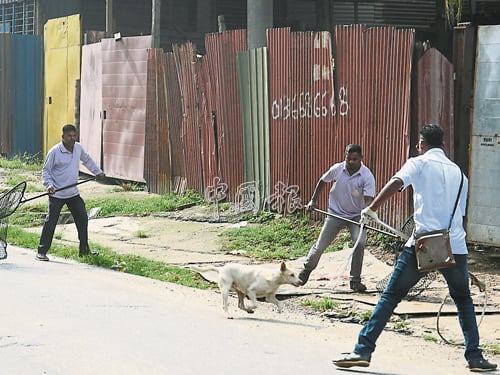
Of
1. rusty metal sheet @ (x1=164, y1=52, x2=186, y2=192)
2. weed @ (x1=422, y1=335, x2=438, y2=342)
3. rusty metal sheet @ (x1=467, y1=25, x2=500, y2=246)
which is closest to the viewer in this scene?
weed @ (x1=422, y1=335, x2=438, y2=342)

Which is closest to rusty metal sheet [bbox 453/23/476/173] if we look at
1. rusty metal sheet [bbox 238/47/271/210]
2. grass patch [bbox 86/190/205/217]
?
rusty metal sheet [bbox 238/47/271/210]

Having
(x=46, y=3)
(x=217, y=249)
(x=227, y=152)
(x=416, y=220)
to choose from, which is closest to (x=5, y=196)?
(x=217, y=249)

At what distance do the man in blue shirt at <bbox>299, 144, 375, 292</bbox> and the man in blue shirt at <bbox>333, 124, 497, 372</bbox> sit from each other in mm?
3527

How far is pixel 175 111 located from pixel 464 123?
728 cm

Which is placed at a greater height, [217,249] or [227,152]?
[227,152]

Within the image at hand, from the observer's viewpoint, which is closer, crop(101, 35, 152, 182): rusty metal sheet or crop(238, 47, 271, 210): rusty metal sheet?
crop(238, 47, 271, 210): rusty metal sheet

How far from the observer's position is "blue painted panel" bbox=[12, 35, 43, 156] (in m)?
24.8

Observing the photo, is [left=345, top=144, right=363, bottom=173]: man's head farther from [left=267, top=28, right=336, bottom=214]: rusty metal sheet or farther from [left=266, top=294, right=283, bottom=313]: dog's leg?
[left=267, top=28, right=336, bottom=214]: rusty metal sheet

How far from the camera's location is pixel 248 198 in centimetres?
1602

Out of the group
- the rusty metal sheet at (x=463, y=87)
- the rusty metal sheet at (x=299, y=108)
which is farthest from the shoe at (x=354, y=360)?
the rusty metal sheet at (x=299, y=108)

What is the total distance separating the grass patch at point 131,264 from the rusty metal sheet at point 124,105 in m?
5.13

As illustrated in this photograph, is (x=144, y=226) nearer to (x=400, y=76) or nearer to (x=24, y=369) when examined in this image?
(x=400, y=76)

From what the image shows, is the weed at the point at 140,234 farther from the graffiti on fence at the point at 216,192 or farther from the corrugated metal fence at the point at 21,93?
the corrugated metal fence at the point at 21,93

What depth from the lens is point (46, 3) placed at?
29.2 metres
